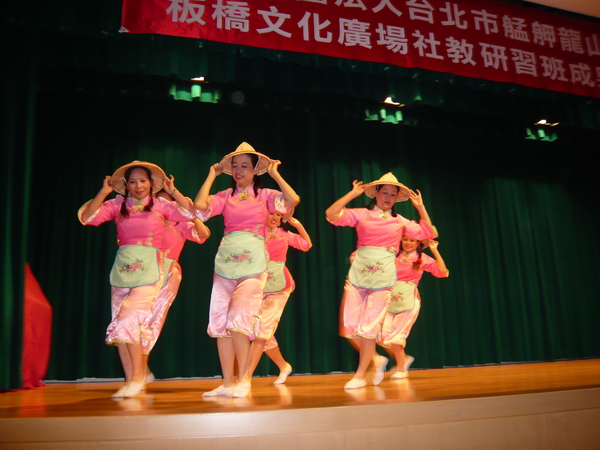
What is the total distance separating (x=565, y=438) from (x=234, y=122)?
4853 mm

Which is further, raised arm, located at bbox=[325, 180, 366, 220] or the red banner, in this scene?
the red banner

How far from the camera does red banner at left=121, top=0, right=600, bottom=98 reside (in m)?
4.12

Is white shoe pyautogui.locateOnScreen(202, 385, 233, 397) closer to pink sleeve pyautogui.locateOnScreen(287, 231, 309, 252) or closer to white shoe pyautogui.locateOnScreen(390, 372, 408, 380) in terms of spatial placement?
pink sleeve pyautogui.locateOnScreen(287, 231, 309, 252)

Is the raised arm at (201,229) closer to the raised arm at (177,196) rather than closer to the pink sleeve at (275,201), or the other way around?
the raised arm at (177,196)

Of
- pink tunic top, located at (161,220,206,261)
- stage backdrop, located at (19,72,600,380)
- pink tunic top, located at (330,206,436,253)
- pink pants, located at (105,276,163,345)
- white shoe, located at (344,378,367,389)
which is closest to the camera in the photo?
pink pants, located at (105,276,163,345)

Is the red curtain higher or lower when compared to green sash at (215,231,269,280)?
lower

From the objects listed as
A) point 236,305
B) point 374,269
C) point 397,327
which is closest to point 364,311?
point 374,269

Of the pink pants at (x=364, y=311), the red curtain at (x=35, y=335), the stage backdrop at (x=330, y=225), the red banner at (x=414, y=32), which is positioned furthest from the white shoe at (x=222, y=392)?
the red banner at (x=414, y=32)

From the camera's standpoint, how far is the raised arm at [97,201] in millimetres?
3230

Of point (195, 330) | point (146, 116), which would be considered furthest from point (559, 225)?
point (146, 116)

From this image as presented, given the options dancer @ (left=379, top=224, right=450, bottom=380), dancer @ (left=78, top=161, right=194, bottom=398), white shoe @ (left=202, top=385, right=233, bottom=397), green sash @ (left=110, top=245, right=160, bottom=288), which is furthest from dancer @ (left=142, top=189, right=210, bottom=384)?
dancer @ (left=379, top=224, right=450, bottom=380)

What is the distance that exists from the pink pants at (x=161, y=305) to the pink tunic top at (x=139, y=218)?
659 mm

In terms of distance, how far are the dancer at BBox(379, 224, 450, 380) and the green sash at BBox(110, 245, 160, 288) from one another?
230 centimetres

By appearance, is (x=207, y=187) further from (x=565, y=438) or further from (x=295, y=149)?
(x=295, y=149)
